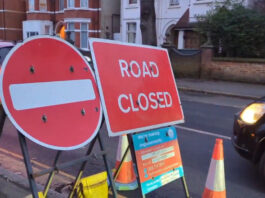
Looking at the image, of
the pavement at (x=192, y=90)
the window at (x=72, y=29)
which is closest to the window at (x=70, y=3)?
the window at (x=72, y=29)

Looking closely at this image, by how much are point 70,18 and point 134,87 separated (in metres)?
27.2

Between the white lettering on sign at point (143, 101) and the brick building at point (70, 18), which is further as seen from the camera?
the brick building at point (70, 18)

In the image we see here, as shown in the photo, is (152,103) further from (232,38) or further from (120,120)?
(232,38)

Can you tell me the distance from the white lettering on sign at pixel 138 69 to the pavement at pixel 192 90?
1492mm

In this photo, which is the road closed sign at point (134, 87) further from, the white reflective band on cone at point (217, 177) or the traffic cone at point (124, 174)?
the traffic cone at point (124, 174)

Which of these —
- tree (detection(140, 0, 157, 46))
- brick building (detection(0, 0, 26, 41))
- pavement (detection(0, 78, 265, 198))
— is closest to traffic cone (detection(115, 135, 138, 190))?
pavement (detection(0, 78, 265, 198))

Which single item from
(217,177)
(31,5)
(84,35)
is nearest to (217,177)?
(217,177)

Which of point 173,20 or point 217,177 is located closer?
point 217,177

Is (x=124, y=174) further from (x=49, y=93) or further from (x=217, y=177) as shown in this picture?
(x=49, y=93)

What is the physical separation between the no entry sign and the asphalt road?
372mm

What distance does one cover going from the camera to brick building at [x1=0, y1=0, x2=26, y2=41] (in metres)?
35.3

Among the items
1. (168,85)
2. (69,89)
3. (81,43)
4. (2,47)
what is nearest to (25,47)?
(69,89)

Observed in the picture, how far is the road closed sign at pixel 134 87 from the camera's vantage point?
2.61 meters

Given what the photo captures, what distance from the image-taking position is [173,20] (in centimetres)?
2325
